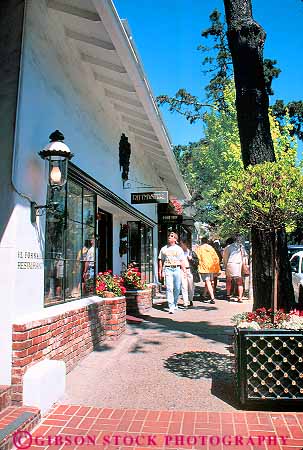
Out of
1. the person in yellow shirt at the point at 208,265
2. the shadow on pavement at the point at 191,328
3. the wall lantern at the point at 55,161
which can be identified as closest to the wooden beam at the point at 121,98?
the wall lantern at the point at 55,161

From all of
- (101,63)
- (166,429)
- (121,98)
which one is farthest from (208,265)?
(166,429)

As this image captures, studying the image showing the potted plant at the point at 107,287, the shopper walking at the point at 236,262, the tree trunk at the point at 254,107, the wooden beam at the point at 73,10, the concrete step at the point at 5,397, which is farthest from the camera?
the shopper walking at the point at 236,262

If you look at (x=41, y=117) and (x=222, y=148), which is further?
(x=222, y=148)

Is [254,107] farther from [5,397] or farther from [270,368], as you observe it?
[5,397]

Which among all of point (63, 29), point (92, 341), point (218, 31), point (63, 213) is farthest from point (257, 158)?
point (218, 31)

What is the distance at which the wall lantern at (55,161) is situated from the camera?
14.1 ft

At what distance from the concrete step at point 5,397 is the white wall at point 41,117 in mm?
619

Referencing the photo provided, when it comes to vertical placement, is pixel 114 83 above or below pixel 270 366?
above

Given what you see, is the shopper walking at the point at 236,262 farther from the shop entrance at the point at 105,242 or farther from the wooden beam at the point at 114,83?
the wooden beam at the point at 114,83

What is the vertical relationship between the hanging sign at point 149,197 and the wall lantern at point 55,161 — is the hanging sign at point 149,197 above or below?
above

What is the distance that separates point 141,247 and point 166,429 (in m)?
8.20

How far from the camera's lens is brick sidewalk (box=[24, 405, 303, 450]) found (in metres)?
3.24

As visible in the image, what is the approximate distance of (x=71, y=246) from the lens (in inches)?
226

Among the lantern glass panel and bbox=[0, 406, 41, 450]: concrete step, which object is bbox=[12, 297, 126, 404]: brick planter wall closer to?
bbox=[0, 406, 41, 450]: concrete step
